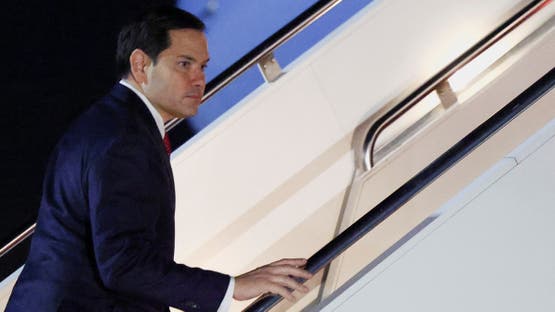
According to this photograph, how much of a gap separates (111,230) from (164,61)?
0.48 meters

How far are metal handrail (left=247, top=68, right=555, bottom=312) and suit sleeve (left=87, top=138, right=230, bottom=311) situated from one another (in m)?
0.22

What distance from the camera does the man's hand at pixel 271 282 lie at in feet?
5.94

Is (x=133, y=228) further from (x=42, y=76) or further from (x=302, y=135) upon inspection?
(x=42, y=76)

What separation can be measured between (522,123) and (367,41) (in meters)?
0.77

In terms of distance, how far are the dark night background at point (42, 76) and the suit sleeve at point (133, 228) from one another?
11.6 ft

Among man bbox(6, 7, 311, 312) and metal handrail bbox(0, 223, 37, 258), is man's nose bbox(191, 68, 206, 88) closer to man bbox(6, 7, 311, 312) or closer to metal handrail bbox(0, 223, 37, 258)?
man bbox(6, 7, 311, 312)

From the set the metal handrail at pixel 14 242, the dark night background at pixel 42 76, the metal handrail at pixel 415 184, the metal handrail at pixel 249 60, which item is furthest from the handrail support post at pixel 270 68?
the dark night background at pixel 42 76

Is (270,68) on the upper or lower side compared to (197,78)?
upper

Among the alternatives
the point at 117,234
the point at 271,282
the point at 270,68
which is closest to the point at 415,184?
the point at 271,282

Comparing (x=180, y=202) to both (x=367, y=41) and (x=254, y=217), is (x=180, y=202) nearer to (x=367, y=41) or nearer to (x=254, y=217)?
(x=254, y=217)

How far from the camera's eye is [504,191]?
6.48ft

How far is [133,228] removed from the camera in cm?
167

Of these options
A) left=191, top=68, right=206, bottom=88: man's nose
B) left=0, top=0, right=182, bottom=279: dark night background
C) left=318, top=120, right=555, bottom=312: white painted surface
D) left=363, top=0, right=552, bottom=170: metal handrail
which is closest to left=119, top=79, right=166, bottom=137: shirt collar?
left=191, top=68, right=206, bottom=88: man's nose

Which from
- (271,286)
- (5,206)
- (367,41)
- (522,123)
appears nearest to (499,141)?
(522,123)
